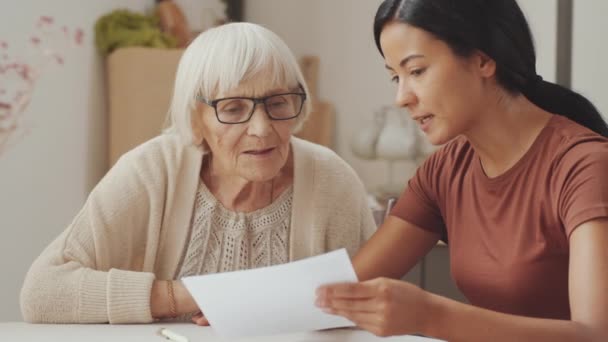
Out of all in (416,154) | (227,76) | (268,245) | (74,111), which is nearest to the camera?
(227,76)

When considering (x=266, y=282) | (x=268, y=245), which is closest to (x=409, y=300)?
(x=266, y=282)

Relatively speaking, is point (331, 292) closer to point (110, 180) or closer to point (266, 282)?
point (266, 282)

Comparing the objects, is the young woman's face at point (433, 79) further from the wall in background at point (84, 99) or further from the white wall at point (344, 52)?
the white wall at point (344, 52)

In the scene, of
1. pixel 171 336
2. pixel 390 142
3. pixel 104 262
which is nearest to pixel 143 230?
pixel 104 262

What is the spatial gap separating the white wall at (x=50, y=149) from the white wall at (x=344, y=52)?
948 millimetres

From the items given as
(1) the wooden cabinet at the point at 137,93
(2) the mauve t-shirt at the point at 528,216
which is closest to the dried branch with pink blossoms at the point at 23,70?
(1) the wooden cabinet at the point at 137,93

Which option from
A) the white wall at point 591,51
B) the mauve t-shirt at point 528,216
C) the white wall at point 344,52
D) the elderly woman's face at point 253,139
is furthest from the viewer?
the white wall at point 344,52

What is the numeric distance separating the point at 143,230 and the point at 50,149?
1470 mm

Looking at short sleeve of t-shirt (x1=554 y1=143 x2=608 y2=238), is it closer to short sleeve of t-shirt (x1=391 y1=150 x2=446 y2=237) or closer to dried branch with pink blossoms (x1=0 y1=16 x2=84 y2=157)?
short sleeve of t-shirt (x1=391 y1=150 x2=446 y2=237)

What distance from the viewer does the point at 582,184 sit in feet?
3.98

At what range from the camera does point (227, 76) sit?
1560 mm

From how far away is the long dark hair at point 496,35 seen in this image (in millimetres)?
1303

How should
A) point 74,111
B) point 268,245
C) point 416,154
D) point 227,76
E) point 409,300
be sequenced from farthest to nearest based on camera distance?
point 416,154 → point 74,111 → point 268,245 → point 227,76 → point 409,300

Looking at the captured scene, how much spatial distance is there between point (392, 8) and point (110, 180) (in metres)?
0.67
